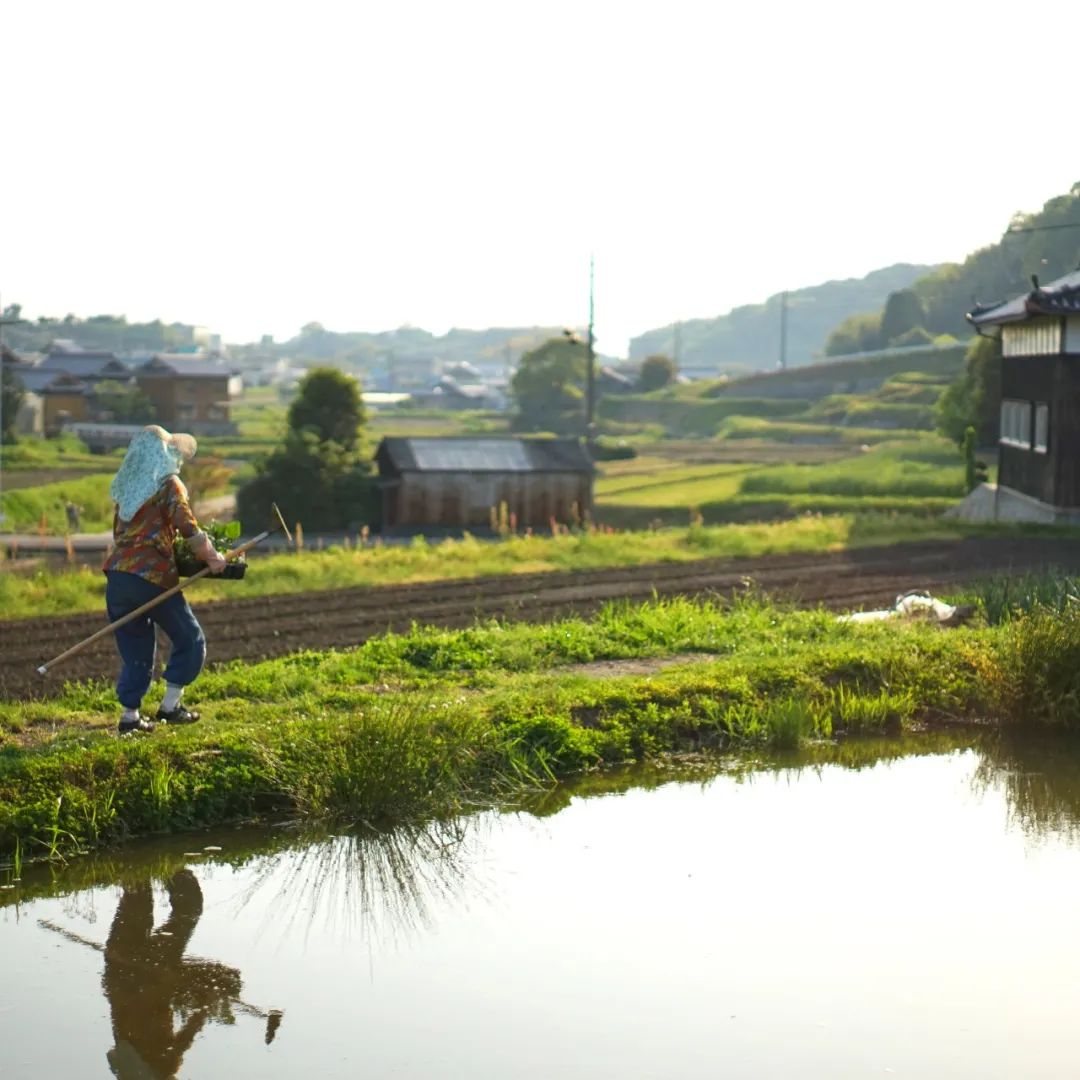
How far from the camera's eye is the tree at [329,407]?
134ft

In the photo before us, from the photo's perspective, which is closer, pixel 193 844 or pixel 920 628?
pixel 193 844

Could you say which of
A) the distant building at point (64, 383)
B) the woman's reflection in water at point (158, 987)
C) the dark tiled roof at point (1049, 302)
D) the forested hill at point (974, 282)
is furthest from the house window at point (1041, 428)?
the forested hill at point (974, 282)

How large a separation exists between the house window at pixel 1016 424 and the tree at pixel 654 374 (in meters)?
85.0

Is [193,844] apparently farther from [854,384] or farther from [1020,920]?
[854,384]

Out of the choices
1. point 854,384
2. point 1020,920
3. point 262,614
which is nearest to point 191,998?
point 1020,920

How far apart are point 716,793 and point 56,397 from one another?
246 ft

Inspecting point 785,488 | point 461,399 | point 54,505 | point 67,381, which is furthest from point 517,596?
point 461,399

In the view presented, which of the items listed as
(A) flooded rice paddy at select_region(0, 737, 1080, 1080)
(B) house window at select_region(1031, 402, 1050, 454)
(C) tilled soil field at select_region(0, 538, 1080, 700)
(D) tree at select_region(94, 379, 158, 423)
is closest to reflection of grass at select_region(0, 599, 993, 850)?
(A) flooded rice paddy at select_region(0, 737, 1080, 1080)

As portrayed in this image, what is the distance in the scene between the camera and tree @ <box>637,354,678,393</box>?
114875 mm

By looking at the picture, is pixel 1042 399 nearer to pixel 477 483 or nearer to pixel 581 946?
pixel 477 483

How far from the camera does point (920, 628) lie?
1305 cm

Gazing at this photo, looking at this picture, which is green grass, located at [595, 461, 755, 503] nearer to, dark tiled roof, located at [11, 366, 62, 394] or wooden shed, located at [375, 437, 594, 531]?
wooden shed, located at [375, 437, 594, 531]

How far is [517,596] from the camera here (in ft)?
57.6

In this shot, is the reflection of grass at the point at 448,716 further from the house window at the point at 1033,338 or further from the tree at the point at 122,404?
the tree at the point at 122,404
